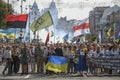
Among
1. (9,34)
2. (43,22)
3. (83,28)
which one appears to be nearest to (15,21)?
(43,22)

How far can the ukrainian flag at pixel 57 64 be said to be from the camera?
79.7 feet

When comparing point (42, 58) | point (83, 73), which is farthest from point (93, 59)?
point (42, 58)

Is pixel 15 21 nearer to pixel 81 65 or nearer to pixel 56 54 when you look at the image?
pixel 56 54

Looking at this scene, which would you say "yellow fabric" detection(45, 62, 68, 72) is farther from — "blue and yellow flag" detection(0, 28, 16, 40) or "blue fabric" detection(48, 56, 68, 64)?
"blue and yellow flag" detection(0, 28, 16, 40)

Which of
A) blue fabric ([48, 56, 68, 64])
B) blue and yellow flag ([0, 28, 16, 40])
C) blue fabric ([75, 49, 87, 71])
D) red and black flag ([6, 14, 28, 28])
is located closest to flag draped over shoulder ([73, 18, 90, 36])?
red and black flag ([6, 14, 28, 28])

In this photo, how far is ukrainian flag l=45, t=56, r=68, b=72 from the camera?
24297 millimetres

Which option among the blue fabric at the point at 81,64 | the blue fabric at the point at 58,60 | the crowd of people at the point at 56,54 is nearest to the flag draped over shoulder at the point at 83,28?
the crowd of people at the point at 56,54

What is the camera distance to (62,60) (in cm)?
2455

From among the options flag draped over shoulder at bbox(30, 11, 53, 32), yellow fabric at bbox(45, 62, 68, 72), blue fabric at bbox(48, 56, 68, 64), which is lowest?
yellow fabric at bbox(45, 62, 68, 72)

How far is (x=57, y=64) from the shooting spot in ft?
79.7

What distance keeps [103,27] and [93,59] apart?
478ft

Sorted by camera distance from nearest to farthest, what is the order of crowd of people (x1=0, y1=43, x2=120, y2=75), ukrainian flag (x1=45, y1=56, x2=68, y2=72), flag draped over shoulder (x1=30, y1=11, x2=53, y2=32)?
ukrainian flag (x1=45, y1=56, x2=68, y2=72)
crowd of people (x1=0, y1=43, x2=120, y2=75)
flag draped over shoulder (x1=30, y1=11, x2=53, y2=32)

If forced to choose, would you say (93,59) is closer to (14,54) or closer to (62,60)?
(62,60)

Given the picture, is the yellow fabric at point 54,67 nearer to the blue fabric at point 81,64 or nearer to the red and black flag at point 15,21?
the blue fabric at point 81,64
